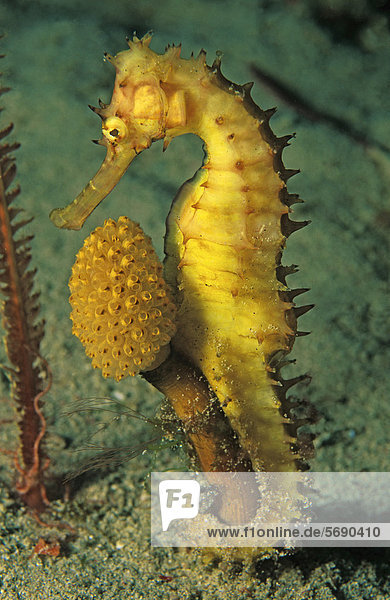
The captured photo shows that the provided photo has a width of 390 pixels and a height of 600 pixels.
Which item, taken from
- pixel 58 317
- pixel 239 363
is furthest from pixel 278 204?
pixel 58 317

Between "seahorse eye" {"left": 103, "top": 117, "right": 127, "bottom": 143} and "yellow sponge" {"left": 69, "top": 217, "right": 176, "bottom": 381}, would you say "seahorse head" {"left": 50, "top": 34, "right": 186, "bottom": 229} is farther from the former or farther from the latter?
"yellow sponge" {"left": 69, "top": 217, "right": 176, "bottom": 381}

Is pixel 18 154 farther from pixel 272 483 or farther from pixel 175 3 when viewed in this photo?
pixel 272 483

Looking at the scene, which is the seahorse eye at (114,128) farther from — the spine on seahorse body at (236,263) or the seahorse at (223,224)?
the spine on seahorse body at (236,263)

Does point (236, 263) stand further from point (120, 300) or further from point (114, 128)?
point (114, 128)

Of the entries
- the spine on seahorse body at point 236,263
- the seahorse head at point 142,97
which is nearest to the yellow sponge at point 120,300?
the spine on seahorse body at point 236,263

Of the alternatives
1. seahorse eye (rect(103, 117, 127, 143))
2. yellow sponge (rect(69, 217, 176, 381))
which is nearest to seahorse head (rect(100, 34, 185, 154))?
seahorse eye (rect(103, 117, 127, 143))

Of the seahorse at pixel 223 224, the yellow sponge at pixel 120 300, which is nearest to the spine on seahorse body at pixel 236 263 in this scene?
the seahorse at pixel 223 224

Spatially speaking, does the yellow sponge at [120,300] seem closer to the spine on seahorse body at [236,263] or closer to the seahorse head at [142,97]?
the spine on seahorse body at [236,263]

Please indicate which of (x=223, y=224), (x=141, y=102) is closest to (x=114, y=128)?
(x=141, y=102)

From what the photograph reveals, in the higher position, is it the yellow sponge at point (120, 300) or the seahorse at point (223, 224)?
the seahorse at point (223, 224)
